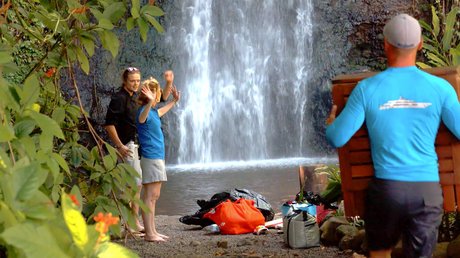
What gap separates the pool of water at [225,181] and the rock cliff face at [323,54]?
2495 millimetres

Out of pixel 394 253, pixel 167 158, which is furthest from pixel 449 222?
pixel 167 158

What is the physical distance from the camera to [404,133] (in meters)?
3.04

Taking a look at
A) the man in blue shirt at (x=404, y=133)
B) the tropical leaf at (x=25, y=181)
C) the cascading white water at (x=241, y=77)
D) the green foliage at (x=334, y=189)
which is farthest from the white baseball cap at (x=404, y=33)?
the cascading white water at (x=241, y=77)

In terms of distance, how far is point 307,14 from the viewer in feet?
80.4

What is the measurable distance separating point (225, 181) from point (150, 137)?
8254mm

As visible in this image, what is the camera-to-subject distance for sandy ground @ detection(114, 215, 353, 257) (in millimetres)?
6785

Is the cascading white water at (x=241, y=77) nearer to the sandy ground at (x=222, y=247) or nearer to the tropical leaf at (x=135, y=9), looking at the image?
the sandy ground at (x=222, y=247)

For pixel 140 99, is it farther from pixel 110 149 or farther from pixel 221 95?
pixel 221 95

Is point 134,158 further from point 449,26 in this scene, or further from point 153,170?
point 449,26

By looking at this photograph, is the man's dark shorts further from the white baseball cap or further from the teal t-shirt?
the teal t-shirt

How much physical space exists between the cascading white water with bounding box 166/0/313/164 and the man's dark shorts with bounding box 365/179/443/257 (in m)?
19.8

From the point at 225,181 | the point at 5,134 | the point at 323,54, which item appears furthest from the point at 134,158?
the point at 323,54

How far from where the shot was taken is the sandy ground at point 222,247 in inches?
267

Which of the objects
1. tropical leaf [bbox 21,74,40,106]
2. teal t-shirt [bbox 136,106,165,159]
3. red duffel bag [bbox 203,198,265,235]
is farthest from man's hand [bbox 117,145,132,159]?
tropical leaf [bbox 21,74,40,106]
